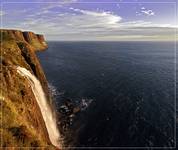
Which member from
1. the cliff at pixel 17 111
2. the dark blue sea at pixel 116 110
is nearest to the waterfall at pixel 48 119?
the dark blue sea at pixel 116 110

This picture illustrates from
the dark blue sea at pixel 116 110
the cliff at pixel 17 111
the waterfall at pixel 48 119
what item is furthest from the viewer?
Answer: the dark blue sea at pixel 116 110

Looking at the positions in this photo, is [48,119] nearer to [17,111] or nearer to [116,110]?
[17,111]

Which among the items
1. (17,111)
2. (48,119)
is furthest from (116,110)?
(17,111)

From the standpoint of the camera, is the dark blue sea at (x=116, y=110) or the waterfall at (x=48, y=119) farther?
the dark blue sea at (x=116, y=110)

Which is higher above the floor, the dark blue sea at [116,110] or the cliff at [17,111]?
the cliff at [17,111]

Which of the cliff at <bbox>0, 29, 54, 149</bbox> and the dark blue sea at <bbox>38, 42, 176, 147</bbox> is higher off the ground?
the cliff at <bbox>0, 29, 54, 149</bbox>

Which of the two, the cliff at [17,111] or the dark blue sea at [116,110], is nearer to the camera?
the cliff at [17,111]

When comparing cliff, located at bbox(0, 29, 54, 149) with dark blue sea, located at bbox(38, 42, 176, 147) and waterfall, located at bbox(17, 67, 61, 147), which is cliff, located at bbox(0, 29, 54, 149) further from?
dark blue sea, located at bbox(38, 42, 176, 147)

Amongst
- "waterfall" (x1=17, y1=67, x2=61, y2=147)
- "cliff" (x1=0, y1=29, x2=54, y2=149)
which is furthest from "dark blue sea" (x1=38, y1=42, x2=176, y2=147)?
"cliff" (x1=0, y1=29, x2=54, y2=149)

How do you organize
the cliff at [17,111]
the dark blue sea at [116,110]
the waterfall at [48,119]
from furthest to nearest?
the dark blue sea at [116,110] → the waterfall at [48,119] → the cliff at [17,111]

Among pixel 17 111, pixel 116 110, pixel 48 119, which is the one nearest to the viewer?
pixel 17 111

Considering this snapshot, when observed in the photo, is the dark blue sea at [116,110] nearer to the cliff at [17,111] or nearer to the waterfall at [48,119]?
the waterfall at [48,119]
